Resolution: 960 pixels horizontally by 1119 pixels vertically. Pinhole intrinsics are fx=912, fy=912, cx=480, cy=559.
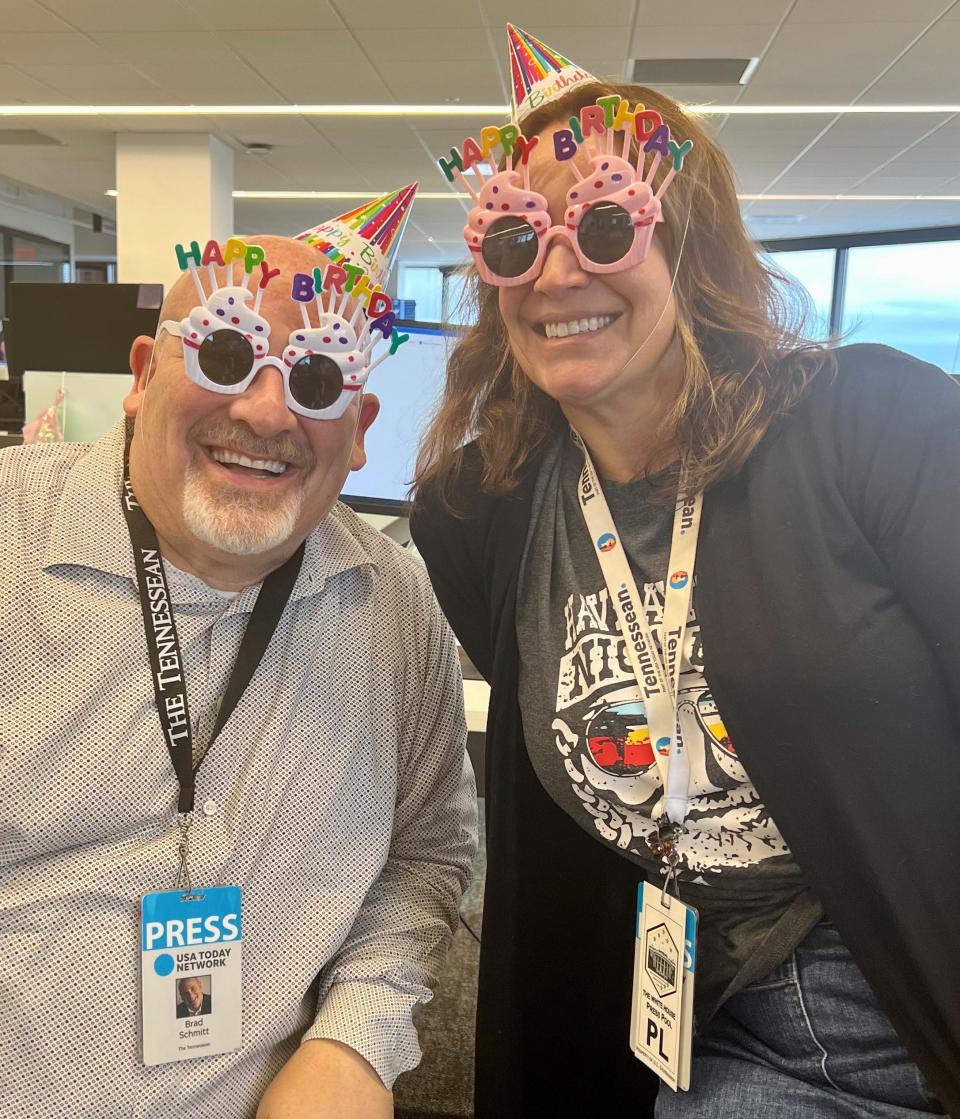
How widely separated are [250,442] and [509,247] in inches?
16.2

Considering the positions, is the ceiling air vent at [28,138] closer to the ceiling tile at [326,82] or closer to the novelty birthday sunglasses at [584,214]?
the ceiling tile at [326,82]

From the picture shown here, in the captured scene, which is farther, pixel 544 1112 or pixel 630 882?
pixel 544 1112

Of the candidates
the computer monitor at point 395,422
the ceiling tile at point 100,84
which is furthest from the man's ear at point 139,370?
the ceiling tile at point 100,84

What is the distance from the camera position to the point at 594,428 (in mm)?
1208

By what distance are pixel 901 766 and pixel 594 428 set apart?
55 cm

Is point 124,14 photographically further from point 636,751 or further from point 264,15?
point 636,751

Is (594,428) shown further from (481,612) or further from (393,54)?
(393,54)

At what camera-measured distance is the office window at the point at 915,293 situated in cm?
1116

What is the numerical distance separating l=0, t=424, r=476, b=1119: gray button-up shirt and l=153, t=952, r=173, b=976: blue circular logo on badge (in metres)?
0.03

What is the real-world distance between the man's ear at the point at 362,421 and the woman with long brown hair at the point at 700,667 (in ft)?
0.53

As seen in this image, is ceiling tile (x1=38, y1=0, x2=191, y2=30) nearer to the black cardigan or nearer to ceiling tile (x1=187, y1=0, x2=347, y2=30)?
ceiling tile (x1=187, y1=0, x2=347, y2=30)

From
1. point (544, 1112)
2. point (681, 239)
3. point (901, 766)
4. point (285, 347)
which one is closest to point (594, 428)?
point (681, 239)

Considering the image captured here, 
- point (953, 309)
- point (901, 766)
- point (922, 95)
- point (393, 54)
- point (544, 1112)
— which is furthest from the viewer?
point (953, 309)

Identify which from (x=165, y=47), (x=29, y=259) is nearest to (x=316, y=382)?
(x=165, y=47)
